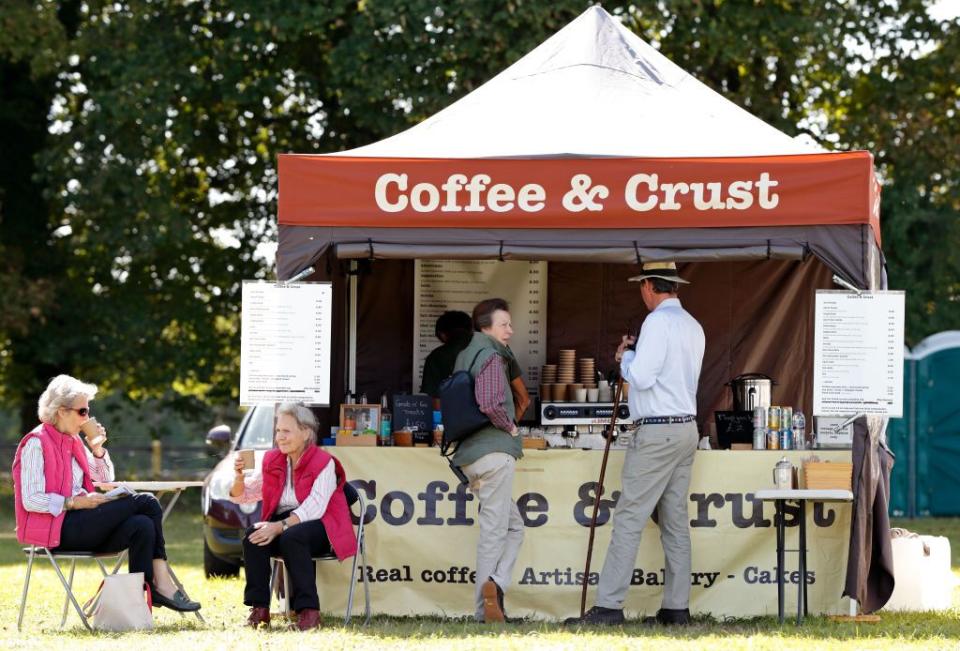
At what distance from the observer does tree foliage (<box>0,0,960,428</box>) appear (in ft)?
59.1

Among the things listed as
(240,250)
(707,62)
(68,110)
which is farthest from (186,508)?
(707,62)

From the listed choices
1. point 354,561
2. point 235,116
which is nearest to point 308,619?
point 354,561

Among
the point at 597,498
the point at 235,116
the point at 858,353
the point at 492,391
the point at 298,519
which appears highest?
the point at 235,116

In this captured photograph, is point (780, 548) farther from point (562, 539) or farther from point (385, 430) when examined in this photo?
point (385, 430)

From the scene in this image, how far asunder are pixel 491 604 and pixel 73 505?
2213 millimetres

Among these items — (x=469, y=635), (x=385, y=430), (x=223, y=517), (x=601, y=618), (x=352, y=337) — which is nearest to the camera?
(x=469, y=635)

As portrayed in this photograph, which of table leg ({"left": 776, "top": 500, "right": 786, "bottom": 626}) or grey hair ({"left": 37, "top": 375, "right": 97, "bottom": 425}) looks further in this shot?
grey hair ({"left": 37, "top": 375, "right": 97, "bottom": 425})

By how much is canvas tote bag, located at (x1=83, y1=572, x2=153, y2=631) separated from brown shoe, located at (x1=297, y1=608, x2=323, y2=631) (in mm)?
776

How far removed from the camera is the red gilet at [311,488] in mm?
8188

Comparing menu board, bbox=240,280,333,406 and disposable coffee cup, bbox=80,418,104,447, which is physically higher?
menu board, bbox=240,280,333,406

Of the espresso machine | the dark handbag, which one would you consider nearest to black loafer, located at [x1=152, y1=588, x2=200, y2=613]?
the dark handbag

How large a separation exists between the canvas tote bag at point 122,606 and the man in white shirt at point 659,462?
87.7 inches

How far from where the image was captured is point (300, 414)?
27.2 ft

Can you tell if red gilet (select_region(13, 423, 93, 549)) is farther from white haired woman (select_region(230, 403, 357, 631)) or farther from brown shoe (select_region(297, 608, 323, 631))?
brown shoe (select_region(297, 608, 323, 631))
